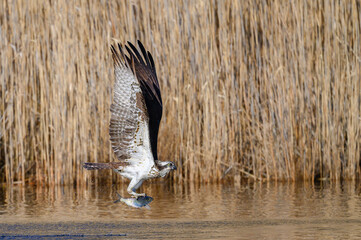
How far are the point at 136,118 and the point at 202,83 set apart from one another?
10.6 ft

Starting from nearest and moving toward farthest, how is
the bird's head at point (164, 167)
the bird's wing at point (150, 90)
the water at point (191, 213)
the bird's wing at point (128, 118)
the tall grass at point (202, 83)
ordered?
the water at point (191, 213), the bird's wing at point (150, 90), the bird's wing at point (128, 118), the bird's head at point (164, 167), the tall grass at point (202, 83)

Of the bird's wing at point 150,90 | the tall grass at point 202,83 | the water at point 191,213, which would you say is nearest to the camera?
the water at point 191,213

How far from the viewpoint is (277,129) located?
9.59 m

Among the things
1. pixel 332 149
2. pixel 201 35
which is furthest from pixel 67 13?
pixel 332 149

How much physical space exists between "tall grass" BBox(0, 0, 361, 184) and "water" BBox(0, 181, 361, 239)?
396 mm

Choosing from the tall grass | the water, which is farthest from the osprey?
the tall grass

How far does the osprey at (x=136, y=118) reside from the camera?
6.35 m

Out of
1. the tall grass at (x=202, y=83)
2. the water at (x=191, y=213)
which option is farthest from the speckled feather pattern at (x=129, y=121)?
the tall grass at (x=202, y=83)

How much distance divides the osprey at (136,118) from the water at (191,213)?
541 mm

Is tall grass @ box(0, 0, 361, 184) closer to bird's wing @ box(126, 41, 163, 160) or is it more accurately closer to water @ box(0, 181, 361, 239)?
water @ box(0, 181, 361, 239)

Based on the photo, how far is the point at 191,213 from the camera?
7305 millimetres

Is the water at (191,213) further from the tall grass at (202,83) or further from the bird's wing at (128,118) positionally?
the bird's wing at (128,118)

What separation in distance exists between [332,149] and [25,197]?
Result: 4.00 m

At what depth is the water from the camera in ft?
20.4
